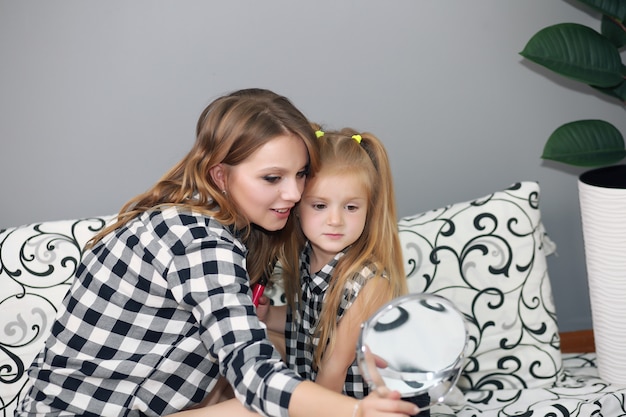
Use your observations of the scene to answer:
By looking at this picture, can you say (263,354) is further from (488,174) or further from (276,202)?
(488,174)

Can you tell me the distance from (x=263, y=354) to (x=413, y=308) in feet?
0.79

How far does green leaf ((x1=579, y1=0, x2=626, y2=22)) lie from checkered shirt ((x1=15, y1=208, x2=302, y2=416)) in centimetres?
104

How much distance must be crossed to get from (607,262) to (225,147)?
3.11 ft

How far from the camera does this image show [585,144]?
5.84ft

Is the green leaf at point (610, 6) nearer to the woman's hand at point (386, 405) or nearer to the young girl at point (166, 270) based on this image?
the young girl at point (166, 270)

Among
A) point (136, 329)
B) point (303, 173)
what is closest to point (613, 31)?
point (303, 173)

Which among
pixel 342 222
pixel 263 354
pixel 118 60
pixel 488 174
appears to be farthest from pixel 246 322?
pixel 488 174

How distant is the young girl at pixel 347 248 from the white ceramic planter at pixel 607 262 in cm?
54

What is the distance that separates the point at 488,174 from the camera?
2.05 metres

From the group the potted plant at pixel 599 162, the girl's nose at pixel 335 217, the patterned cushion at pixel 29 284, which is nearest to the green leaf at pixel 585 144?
the potted plant at pixel 599 162

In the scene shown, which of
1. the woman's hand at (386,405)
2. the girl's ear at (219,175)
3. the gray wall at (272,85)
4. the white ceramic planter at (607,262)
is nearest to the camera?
the woman's hand at (386,405)

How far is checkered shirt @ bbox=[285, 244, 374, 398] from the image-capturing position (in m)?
1.41

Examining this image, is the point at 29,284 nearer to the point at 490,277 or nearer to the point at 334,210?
the point at 334,210

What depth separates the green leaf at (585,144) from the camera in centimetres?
176
